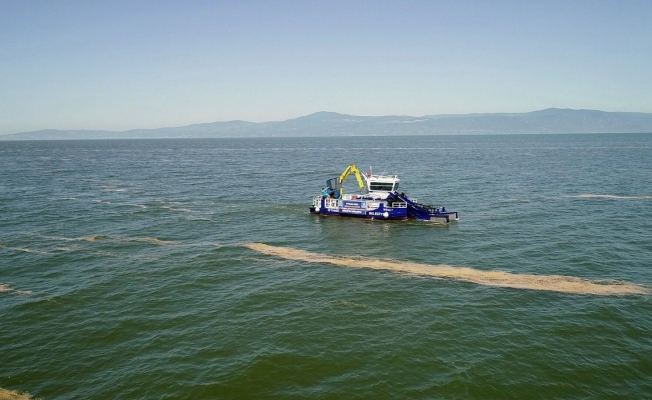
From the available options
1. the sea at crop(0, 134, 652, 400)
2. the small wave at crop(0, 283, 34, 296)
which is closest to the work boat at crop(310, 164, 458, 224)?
the sea at crop(0, 134, 652, 400)

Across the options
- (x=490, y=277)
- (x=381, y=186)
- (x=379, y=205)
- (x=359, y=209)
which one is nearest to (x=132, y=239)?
(x=359, y=209)

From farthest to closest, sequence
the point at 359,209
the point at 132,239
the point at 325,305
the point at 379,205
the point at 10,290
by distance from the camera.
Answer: the point at 359,209
the point at 379,205
the point at 132,239
the point at 10,290
the point at 325,305

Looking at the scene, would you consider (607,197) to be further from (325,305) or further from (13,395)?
(13,395)

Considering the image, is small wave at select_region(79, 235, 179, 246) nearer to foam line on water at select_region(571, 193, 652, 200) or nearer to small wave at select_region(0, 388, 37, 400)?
small wave at select_region(0, 388, 37, 400)

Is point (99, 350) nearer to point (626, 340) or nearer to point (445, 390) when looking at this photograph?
point (445, 390)

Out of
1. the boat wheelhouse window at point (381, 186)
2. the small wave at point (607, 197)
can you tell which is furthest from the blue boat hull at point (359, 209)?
the small wave at point (607, 197)

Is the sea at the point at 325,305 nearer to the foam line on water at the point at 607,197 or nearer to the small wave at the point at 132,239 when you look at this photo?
the small wave at the point at 132,239
